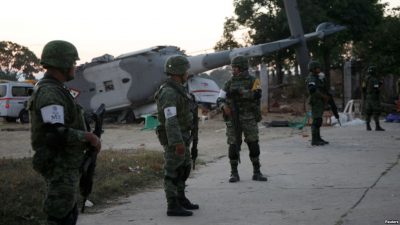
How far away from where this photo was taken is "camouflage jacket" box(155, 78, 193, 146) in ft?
17.2

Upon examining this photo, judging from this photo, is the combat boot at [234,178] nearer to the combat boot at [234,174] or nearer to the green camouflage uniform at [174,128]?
the combat boot at [234,174]

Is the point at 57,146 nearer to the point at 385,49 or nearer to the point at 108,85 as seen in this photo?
the point at 108,85

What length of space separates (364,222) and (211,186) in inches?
108

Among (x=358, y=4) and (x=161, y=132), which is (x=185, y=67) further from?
(x=358, y=4)

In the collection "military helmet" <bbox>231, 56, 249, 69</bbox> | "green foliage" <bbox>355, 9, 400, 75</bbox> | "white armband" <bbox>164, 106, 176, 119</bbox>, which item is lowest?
"white armband" <bbox>164, 106, 176, 119</bbox>

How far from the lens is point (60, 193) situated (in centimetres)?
373

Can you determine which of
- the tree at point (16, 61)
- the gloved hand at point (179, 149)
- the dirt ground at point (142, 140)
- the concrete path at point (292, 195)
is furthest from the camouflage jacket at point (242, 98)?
the tree at point (16, 61)

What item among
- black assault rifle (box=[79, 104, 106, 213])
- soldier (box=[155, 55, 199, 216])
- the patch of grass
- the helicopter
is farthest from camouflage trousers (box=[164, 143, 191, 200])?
the helicopter

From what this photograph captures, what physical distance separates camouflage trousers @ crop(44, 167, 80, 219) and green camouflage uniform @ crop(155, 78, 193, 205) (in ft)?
5.26

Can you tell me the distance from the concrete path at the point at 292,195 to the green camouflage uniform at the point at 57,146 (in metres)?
1.65

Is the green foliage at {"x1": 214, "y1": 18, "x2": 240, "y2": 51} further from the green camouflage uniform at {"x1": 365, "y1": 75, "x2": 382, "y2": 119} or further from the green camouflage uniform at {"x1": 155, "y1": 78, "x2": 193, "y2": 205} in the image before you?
the green camouflage uniform at {"x1": 155, "y1": 78, "x2": 193, "y2": 205}

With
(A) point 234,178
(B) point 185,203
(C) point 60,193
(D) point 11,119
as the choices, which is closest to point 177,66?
(B) point 185,203

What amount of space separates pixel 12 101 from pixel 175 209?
783 inches

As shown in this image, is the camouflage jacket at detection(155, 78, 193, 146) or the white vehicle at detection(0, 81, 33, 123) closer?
the camouflage jacket at detection(155, 78, 193, 146)
